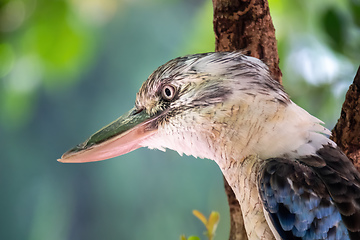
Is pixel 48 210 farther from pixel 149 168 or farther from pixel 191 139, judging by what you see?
pixel 191 139

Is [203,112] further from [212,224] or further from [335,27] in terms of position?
[335,27]

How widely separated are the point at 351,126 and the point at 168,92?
1.25ft

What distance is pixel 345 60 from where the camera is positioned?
114 cm

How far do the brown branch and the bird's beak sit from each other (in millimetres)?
390

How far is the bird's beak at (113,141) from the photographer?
80 centimetres

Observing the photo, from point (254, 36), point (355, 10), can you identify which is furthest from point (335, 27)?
point (254, 36)

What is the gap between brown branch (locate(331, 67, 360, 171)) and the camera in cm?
81

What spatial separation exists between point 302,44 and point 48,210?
2.21 metres

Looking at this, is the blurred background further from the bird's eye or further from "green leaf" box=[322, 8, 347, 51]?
the bird's eye

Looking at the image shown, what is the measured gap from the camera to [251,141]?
28.7 inches

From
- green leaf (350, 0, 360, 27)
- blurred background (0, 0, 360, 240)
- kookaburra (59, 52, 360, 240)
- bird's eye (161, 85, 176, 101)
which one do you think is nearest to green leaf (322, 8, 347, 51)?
green leaf (350, 0, 360, 27)

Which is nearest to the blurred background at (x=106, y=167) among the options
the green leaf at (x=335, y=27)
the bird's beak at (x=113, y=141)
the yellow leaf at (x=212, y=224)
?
the green leaf at (x=335, y=27)

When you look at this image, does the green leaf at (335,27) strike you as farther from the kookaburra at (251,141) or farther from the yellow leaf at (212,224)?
the yellow leaf at (212,224)

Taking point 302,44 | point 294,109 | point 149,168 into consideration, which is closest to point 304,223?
point 294,109
